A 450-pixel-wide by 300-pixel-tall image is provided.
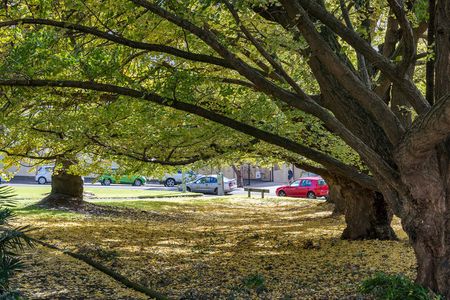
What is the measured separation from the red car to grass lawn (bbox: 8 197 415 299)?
1657 cm

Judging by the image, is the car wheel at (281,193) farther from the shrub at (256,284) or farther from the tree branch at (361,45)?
the tree branch at (361,45)

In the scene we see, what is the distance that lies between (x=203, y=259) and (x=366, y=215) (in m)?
4.46

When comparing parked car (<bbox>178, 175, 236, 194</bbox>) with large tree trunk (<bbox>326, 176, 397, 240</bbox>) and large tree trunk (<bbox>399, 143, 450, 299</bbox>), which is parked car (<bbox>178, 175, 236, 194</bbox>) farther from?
large tree trunk (<bbox>399, 143, 450, 299</bbox>)

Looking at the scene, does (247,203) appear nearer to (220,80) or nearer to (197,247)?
(197,247)

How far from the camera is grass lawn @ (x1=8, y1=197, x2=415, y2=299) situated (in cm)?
698

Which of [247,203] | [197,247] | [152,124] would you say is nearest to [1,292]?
[152,124]

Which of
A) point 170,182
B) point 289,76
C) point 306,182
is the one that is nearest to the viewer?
point 289,76

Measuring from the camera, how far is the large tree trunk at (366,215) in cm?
1197

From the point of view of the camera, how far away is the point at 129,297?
646 centimetres

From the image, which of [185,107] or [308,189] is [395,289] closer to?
[185,107]

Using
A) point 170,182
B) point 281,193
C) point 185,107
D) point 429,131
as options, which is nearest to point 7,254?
point 185,107

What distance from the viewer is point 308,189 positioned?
111ft

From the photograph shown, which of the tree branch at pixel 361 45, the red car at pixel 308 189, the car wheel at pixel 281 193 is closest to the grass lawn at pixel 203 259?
the tree branch at pixel 361 45

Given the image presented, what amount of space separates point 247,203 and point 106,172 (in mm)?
15237
